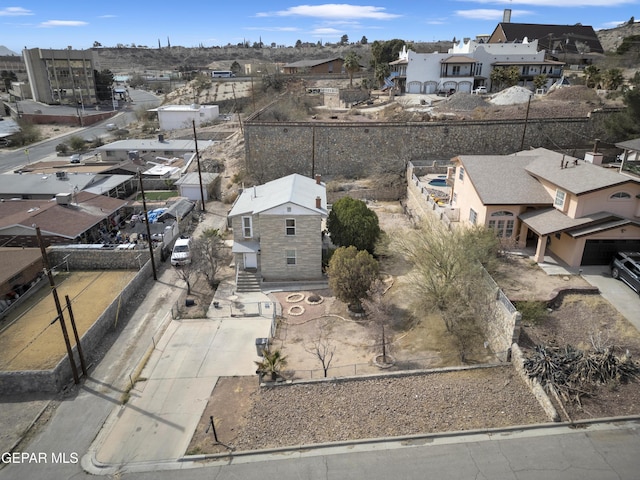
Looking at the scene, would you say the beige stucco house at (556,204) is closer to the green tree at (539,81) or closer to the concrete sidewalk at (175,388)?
the concrete sidewalk at (175,388)

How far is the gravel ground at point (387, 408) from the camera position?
14.5 meters

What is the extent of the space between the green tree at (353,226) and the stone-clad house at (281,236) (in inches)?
54.1

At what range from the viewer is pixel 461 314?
61.7 ft

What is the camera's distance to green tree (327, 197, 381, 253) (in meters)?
26.8

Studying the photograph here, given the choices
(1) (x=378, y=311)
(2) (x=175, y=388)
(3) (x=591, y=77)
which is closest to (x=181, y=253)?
(2) (x=175, y=388)

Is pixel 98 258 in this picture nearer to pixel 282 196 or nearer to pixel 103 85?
pixel 282 196

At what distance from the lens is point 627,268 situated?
20594mm

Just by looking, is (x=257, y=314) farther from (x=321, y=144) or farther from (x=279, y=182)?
(x=321, y=144)

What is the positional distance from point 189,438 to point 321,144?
32496 mm

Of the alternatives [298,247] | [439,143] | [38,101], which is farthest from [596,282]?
[38,101]

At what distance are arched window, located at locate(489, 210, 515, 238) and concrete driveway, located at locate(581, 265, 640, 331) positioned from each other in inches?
168

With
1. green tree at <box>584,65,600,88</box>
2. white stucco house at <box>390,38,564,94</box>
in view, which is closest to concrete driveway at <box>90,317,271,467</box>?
white stucco house at <box>390,38,564,94</box>

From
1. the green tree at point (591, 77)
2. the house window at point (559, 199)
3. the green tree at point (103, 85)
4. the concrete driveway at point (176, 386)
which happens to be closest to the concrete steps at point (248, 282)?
the concrete driveway at point (176, 386)

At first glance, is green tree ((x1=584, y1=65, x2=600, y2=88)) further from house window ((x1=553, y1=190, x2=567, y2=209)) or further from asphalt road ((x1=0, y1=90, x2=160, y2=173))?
asphalt road ((x1=0, y1=90, x2=160, y2=173))
